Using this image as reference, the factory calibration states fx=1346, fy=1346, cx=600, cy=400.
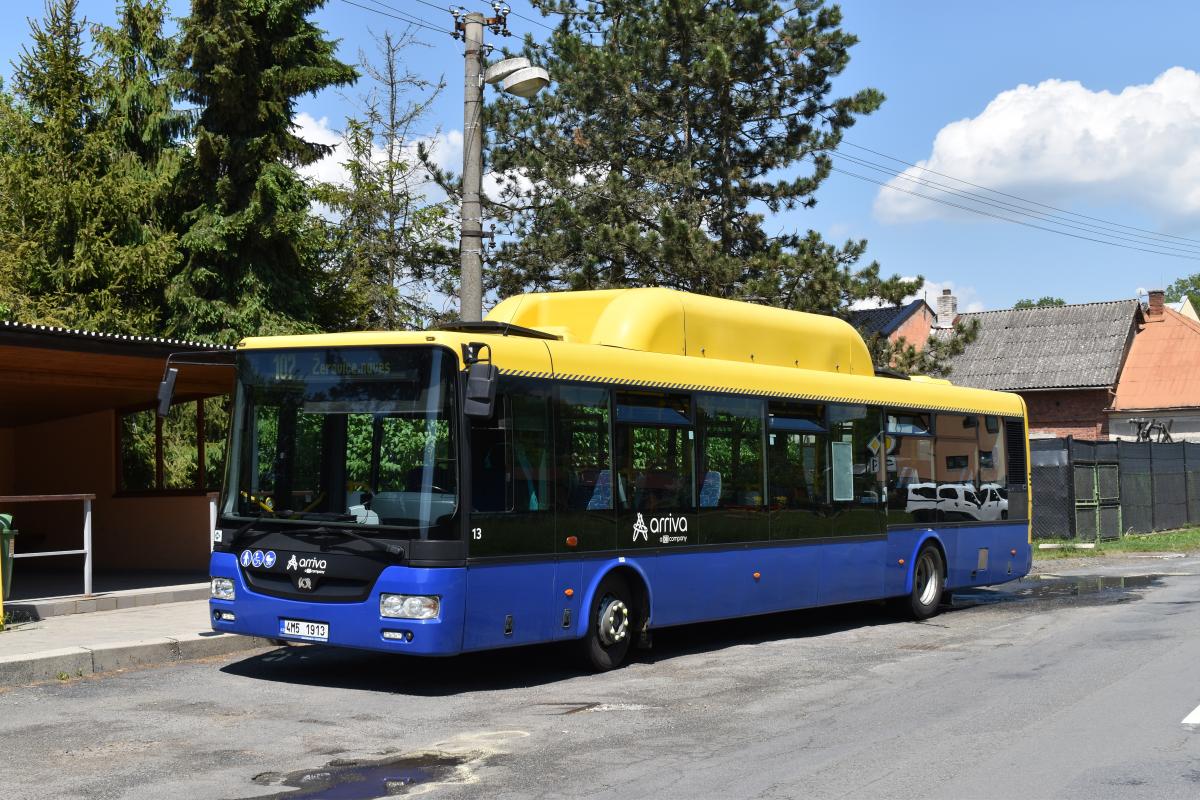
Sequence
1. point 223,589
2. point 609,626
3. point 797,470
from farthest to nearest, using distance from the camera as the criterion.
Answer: point 797,470
point 609,626
point 223,589

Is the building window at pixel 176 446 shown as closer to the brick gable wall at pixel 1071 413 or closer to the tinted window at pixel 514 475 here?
the tinted window at pixel 514 475

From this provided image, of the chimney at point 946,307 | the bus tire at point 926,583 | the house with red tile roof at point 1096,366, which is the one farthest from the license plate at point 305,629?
the chimney at point 946,307

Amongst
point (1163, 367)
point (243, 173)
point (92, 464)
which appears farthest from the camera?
point (1163, 367)

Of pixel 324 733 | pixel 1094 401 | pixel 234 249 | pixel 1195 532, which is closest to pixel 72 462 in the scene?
pixel 234 249

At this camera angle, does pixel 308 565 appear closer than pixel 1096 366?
Yes

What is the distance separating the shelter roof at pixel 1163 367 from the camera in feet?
188

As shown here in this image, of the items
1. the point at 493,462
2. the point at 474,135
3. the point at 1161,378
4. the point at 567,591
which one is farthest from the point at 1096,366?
the point at 493,462

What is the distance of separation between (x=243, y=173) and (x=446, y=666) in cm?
2022

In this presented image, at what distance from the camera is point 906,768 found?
24.2ft

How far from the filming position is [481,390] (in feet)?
31.3

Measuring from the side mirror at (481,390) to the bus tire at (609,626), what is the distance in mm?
2357

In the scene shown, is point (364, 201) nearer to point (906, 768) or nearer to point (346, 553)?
point (346, 553)

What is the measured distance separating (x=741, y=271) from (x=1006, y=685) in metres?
20.8

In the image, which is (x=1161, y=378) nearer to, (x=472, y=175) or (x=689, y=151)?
(x=689, y=151)
